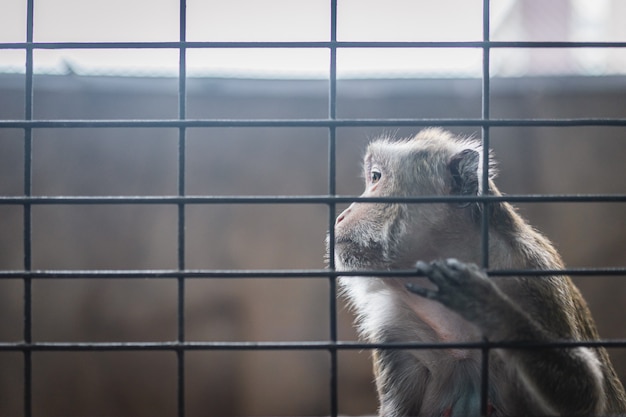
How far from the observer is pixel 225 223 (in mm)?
5586

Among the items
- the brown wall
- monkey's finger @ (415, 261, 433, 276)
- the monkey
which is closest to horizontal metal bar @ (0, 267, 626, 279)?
monkey's finger @ (415, 261, 433, 276)

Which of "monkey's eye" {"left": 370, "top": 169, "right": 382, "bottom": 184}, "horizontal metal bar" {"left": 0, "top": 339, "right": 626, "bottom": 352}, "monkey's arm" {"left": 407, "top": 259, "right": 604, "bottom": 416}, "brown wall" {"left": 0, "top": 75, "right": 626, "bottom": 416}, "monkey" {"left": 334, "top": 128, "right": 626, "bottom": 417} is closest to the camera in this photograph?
"horizontal metal bar" {"left": 0, "top": 339, "right": 626, "bottom": 352}

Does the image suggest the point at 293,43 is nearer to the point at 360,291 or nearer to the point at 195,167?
the point at 360,291

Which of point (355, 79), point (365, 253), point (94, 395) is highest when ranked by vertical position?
point (355, 79)

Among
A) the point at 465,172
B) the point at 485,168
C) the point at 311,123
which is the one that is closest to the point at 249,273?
the point at 311,123

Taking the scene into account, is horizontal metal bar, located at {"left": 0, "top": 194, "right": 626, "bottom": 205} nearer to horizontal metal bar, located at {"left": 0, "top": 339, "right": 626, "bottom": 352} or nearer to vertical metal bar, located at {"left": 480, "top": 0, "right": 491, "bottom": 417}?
vertical metal bar, located at {"left": 480, "top": 0, "right": 491, "bottom": 417}

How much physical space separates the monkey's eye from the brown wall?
9.03 ft

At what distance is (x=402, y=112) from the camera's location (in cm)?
560

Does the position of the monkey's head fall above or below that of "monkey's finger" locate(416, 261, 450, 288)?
above

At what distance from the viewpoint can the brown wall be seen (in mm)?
5445

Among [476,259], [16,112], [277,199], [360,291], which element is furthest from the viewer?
[16,112]

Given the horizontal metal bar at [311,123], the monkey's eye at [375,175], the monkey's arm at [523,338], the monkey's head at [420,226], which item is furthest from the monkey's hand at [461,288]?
the monkey's eye at [375,175]

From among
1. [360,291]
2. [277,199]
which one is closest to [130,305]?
[360,291]

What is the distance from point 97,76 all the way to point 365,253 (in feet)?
12.9
